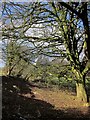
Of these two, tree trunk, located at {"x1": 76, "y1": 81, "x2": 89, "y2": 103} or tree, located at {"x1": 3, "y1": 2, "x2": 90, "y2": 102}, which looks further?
tree trunk, located at {"x1": 76, "y1": 81, "x2": 89, "y2": 103}

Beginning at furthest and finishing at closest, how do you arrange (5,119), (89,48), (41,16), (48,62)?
(48,62) → (41,16) → (89,48) → (5,119)

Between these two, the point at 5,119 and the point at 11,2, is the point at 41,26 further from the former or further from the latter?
the point at 5,119

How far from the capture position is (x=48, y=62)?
16172 millimetres

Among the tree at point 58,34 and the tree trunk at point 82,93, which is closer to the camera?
the tree at point 58,34

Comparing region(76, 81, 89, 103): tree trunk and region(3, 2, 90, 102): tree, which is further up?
region(3, 2, 90, 102): tree

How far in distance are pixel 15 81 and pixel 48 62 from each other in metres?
7.04

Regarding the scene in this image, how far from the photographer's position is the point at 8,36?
13.1 meters

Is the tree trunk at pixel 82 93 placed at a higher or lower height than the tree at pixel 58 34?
lower

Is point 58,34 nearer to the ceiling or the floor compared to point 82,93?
nearer to the ceiling

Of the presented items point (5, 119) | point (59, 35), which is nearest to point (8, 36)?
point (59, 35)

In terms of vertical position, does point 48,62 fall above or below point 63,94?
above

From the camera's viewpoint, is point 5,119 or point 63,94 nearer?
point 5,119

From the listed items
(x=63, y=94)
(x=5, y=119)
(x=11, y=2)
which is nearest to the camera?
(x=5, y=119)

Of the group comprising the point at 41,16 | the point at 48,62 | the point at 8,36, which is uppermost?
the point at 41,16
